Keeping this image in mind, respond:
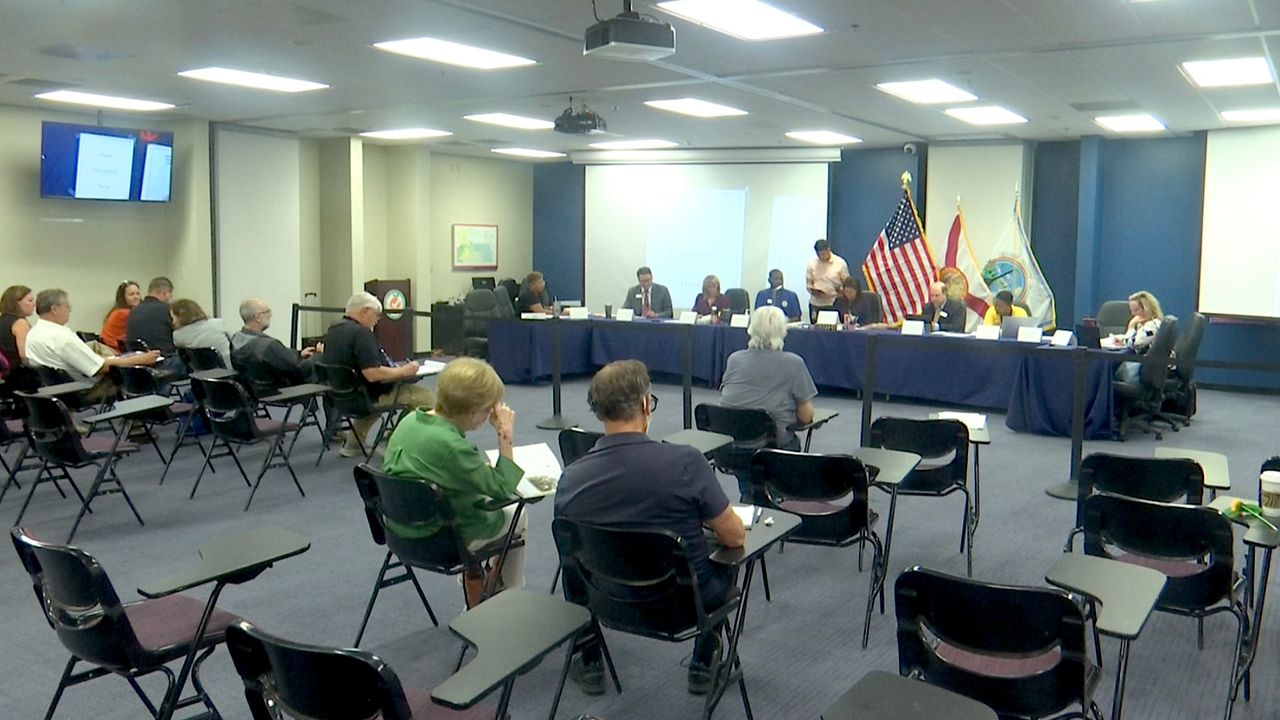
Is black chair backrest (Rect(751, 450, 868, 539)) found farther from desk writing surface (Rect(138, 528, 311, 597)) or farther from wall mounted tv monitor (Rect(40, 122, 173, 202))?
wall mounted tv monitor (Rect(40, 122, 173, 202))

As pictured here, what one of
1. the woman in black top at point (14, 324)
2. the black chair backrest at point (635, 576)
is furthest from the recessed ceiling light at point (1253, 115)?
the woman in black top at point (14, 324)

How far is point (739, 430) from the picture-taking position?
16.5 feet

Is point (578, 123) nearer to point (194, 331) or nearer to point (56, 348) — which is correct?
point (194, 331)

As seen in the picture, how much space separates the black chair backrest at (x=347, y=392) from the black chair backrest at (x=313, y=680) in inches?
176

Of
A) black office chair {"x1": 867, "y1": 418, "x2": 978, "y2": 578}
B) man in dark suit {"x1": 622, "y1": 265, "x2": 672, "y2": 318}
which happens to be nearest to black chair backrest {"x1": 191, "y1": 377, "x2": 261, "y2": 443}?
black office chair {"x1": 867, "y1": 418, "x2": 978, "y2": 578}

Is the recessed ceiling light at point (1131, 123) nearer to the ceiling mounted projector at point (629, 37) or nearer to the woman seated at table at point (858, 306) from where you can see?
the woman seated at table at point (858, 306)

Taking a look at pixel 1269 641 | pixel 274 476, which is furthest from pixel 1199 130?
pixel 274 476

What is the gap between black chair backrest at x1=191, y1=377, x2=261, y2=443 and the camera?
5.68 meters

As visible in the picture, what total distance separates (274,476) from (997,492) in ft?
14.8

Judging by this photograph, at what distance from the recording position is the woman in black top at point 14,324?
6.75 meters

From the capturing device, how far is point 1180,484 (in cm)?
377

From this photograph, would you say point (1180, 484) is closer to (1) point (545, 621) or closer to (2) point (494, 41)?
(1) point (545, 621)

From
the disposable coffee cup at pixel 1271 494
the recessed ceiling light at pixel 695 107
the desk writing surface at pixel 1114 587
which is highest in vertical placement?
the recessed ceiling light at pixel 695 107

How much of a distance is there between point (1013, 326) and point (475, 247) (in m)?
8.34
